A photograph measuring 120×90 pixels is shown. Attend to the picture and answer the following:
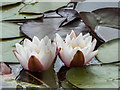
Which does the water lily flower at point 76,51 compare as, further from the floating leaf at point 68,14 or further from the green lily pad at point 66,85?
the floating leaf at point 68,14

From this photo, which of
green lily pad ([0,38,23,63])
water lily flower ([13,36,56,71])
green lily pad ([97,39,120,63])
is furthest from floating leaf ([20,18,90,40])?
water lily flower ([13,36,56,71])

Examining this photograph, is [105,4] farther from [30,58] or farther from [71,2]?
[30,58]

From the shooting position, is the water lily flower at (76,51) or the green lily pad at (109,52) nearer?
the water lily flower at (76,51)

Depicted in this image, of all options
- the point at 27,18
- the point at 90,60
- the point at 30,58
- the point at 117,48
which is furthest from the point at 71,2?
the point at 30,58

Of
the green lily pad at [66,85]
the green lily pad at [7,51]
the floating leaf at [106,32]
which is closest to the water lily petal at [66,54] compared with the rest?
the green lily pad at [66,85]

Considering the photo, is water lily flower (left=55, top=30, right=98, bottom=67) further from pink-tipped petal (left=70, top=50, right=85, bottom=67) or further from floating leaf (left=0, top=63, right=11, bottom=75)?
floating leaf (left=0, top=63, right=11, bottom=75)

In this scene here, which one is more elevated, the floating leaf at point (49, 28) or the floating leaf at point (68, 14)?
the floating leaf at point (68, 14)
